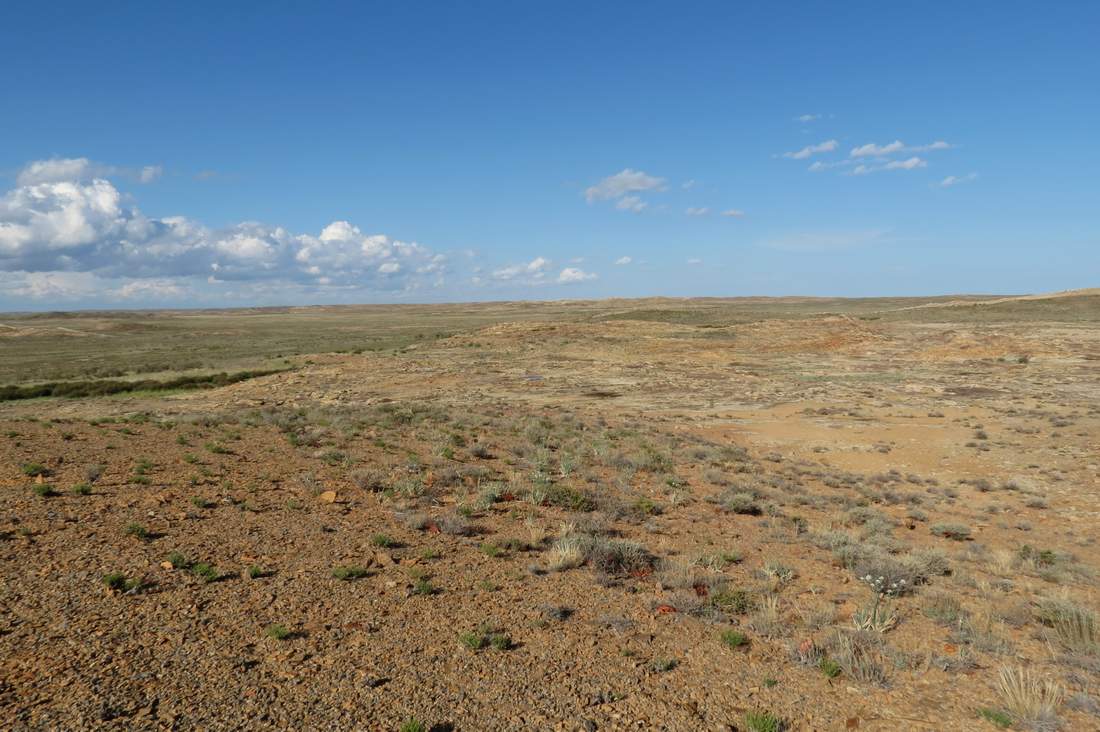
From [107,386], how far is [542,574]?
130ft

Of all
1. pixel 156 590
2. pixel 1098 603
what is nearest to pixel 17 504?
pixel 156 590

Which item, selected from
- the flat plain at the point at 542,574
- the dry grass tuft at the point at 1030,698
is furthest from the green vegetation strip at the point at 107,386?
the dry grass tuft at the point at 1030,698

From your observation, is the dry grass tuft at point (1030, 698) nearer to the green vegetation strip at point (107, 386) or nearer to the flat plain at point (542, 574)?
the flat plain at point (542, 574)

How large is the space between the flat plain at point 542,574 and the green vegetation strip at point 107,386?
20.2 meters

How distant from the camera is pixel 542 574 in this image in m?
9.30

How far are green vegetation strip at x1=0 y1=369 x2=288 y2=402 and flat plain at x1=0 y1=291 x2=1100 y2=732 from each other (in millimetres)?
20235

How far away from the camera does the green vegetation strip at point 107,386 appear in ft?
116

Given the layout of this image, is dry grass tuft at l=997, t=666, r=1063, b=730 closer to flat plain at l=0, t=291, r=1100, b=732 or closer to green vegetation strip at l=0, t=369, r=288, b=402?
flat plain at l=0, t=291, r=1100, b=732

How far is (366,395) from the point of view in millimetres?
33000

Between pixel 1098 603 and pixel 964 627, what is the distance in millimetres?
3051

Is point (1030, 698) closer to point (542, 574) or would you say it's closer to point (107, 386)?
point (542, 574)

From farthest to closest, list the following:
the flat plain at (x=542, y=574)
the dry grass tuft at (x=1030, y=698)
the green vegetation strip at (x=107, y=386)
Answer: the green vegetation strip at (x=107, y=386) → the flat plain at (x=542, y=574) → the dry grass tuft at (x=1030, y=698)

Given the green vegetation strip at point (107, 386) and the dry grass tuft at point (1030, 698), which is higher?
the dry grass tuft at point (1030, 698)

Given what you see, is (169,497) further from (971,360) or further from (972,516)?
(971,360)
